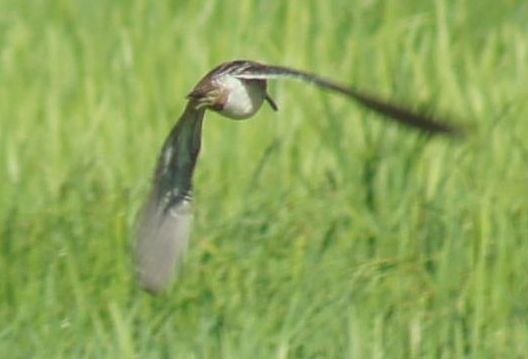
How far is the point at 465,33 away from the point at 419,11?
0.72 feet

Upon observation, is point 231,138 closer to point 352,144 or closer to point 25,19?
point 352,144

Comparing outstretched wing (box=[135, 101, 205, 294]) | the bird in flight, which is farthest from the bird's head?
outstretched wing (box=[135, 101, 205, 294])

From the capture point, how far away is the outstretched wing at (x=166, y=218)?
3826 mm

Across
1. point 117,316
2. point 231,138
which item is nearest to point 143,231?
point 117,316

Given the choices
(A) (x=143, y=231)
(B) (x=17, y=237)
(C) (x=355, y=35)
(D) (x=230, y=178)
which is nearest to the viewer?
(A) (x=143, y=231)

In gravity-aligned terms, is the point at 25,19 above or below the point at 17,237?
above

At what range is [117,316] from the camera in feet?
13.3

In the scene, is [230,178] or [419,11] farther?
[419,11]

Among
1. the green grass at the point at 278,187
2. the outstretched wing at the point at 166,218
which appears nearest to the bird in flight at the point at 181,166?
the outstretched wing at the point at 166,218

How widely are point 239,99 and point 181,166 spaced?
1.43 feet

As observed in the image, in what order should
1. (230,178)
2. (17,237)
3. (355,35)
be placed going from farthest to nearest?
(355,35), (230,178), (17,237)

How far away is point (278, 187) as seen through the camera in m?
4.81

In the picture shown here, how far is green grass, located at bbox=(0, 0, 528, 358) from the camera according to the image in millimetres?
4105

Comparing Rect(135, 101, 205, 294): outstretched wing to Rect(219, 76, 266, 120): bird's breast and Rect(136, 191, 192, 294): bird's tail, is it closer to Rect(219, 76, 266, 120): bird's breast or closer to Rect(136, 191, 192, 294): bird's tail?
Rect(136, 191, 192, 294): bird's tail
